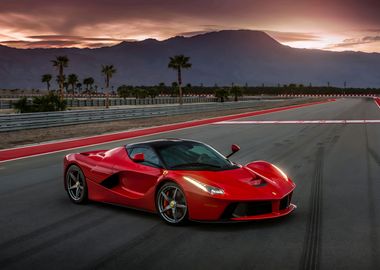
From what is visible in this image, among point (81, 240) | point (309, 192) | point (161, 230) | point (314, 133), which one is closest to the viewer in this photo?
point (81, 240)

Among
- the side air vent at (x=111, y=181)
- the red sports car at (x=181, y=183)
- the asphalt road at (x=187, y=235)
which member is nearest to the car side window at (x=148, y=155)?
the red sports car at (x=181, y=183)

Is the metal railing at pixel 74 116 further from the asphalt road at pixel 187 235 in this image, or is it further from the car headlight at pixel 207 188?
the car headlight at pixel 207 188

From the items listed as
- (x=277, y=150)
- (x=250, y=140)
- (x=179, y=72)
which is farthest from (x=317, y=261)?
(x=179, y=72)

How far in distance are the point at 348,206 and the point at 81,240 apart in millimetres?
4177

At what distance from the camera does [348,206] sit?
836 cm

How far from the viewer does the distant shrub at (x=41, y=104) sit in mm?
39166

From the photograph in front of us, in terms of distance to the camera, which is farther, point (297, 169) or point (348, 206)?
point (297, 169)

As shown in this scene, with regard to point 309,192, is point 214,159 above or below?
above

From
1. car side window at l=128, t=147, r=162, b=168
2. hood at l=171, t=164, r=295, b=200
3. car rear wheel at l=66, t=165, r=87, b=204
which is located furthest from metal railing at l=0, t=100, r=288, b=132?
hood at l=171, t=164, r=295, b=200

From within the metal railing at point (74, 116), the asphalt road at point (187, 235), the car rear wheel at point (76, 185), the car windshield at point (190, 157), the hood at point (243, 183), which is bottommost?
the metal railing at point (74, 116)

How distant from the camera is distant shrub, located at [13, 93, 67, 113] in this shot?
128ft

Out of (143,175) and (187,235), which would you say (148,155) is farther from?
(187,235)

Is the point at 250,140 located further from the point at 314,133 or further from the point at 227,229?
the point at 227,229

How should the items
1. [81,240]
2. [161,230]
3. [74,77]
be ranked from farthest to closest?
[74,77] → [161,230] → [81,240]
